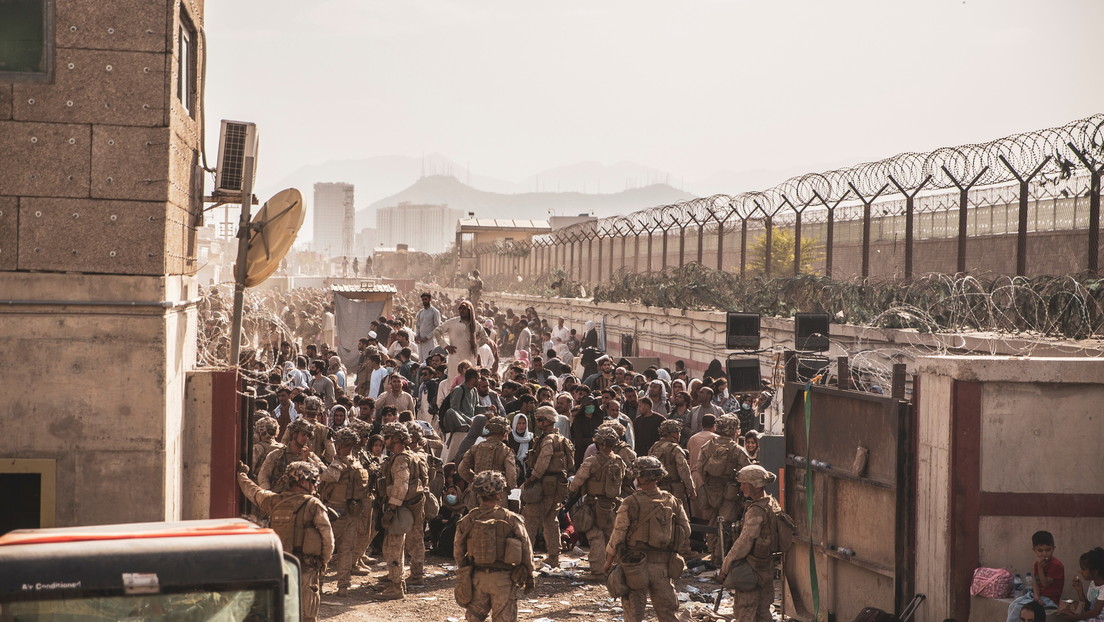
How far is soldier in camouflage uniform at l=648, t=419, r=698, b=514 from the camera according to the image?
9.02 meters

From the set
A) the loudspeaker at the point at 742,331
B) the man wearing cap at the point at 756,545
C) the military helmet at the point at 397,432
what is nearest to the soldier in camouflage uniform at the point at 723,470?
the man wearing cap at the point at 756,545

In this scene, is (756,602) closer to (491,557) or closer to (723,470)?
(723,470)

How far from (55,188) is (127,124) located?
0.50m

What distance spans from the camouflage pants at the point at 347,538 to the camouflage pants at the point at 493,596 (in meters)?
1.84

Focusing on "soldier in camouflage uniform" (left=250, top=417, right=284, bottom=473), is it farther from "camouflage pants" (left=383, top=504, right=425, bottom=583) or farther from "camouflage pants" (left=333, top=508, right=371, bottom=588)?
"camouflage pants" (left=383, top=504, right=425, bottom=583)

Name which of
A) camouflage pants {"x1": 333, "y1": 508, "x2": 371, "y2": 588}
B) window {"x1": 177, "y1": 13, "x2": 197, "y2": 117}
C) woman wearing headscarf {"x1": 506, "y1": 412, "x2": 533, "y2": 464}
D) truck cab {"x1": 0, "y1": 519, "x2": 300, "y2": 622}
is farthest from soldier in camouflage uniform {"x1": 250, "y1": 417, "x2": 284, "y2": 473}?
truck cab {"x1": 0, "y1": 519, "x2": 300, "y2": 622}

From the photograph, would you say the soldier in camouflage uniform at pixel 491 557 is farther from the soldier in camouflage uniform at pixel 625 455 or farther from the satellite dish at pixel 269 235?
the soldier in camouflage uniform at pixel 625 455

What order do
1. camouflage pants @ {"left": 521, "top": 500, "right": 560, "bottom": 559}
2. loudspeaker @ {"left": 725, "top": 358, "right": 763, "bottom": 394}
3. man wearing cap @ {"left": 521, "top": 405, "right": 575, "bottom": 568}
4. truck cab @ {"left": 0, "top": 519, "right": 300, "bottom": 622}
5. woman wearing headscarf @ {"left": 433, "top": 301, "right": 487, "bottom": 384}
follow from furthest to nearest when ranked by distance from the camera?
woman wearing headscarf @ {"left": 433, "top": 301, "right": 487, "bottom": 384} → loudspeaker @ {"left": 725, "top": 358, "right": 763, "bottom": 394} → camouflage pants @ {"left": 521, "top": 500, "right": 560, "bottom": 559} → man wearing cap @ {"left": 521, "top": 405, "right": 575, "bottom": 568} → truck cab @ {"left": 0, "top": 519, "right": 300, "bottom": 622}

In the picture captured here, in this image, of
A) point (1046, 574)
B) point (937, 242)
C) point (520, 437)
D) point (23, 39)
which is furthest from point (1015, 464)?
point (937, 242)

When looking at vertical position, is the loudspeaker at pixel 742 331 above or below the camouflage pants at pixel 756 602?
above

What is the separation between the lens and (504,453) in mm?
9055

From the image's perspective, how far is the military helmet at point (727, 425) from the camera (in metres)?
9.23

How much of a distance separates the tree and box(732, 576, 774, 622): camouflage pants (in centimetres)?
1503

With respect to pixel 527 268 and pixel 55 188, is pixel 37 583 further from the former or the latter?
pixel 527 268
